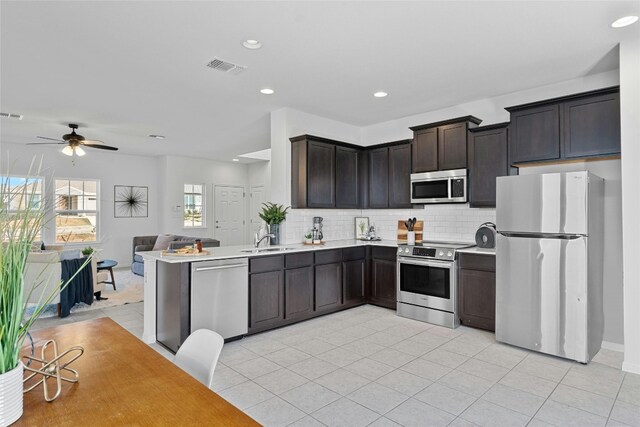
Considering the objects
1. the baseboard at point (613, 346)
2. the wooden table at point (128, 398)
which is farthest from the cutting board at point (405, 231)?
the wooden table at point (128, 398)

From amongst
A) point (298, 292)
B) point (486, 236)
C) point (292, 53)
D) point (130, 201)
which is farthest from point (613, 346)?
point (130, 201)

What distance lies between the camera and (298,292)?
14.3 feet

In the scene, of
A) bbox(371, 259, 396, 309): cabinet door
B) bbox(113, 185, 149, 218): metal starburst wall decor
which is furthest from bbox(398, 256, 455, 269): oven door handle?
bbox(113, 185, 149, 218): metal starburst wall decor

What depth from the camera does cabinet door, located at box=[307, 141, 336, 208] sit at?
4.93m

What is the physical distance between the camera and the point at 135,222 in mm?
8789

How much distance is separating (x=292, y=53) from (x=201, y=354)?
2.66 metres

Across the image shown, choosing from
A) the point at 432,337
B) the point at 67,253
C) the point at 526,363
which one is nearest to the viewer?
the point at 526,363

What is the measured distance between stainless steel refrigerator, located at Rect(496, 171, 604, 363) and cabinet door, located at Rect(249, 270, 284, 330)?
89.6 inches

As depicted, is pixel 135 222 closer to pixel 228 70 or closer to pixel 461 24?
pixel 228 70

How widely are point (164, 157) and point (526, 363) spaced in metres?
8.41

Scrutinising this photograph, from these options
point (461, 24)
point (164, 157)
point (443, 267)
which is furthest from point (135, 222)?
point (461, 24)

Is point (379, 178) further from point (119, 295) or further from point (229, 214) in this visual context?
point (229, 214)

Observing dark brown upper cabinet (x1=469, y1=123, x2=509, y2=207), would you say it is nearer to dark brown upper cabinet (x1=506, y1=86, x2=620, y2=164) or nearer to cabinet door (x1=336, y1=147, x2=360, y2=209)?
dark brown upper cabinet (x1=506, y1=86, x2=620, y2=164)

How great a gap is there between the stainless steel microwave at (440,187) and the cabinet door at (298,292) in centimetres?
177
